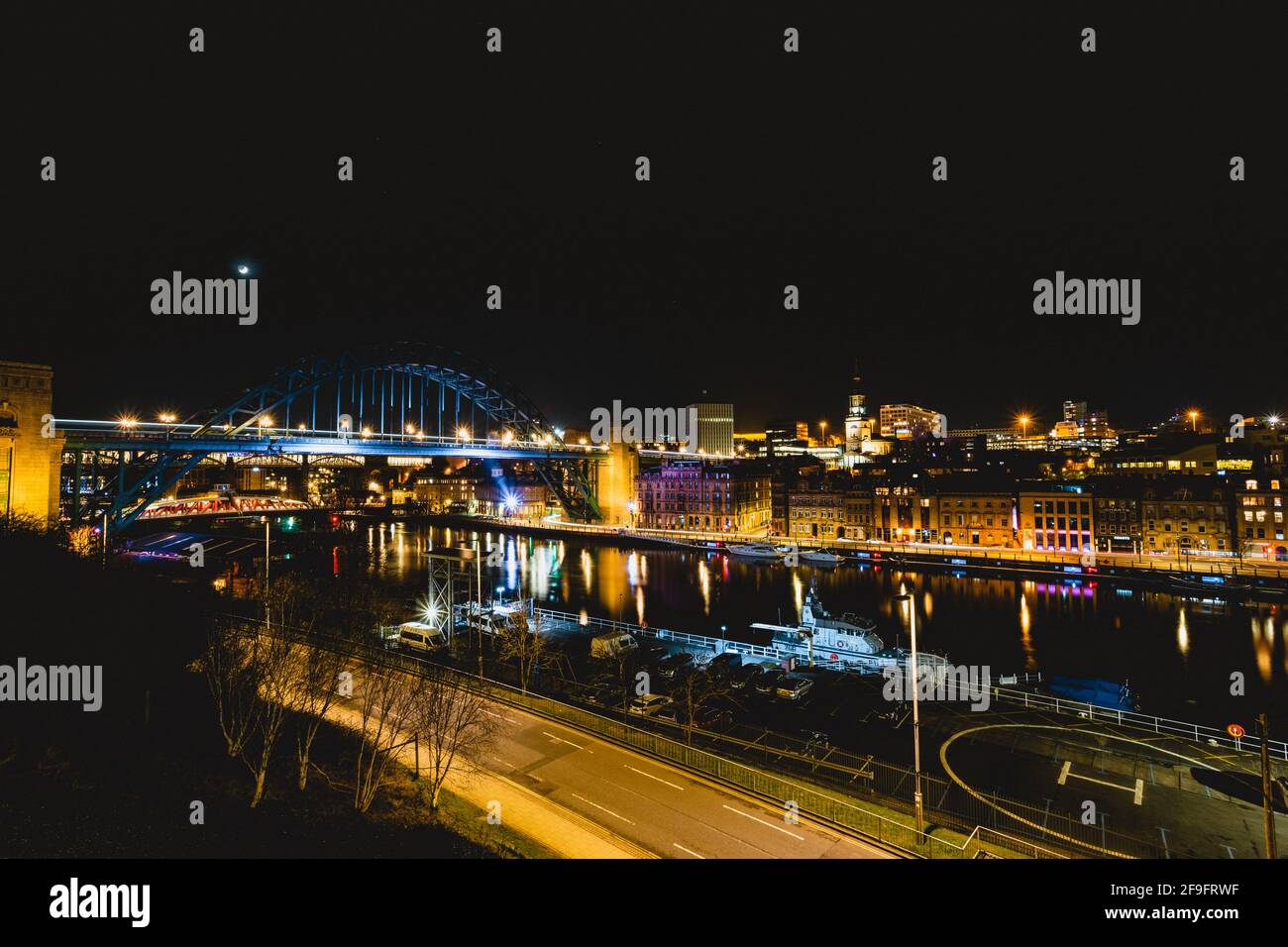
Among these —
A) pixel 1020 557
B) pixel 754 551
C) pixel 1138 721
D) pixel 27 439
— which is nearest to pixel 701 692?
pixel 1138 721

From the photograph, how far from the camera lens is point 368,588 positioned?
28.0 m

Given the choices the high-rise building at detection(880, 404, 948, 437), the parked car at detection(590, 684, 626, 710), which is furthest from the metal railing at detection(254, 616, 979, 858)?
the high-rise building at detection(880, 404, 948, 437)

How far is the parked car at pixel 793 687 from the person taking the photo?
1712 centimetres

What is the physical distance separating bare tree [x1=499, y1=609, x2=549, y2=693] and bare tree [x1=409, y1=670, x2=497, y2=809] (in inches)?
99.6

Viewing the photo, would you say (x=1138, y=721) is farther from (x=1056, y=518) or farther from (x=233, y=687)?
(x=1056, y=518)

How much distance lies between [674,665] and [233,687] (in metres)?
12.2

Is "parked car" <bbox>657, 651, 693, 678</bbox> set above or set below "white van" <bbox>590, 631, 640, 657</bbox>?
below

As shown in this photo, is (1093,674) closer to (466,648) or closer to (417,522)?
(466,648)

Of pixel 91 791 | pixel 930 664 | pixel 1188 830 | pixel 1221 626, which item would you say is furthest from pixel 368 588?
pixel 1221 626

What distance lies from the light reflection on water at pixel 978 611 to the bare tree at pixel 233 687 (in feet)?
43.9

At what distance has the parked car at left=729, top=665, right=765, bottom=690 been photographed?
58.2ft

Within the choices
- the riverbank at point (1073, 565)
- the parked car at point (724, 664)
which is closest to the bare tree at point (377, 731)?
the parked car at point (724, 664)

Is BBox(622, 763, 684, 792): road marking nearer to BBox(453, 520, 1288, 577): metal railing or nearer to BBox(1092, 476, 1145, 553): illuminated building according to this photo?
BBox(453, 520, 1288, 577): metal railing
